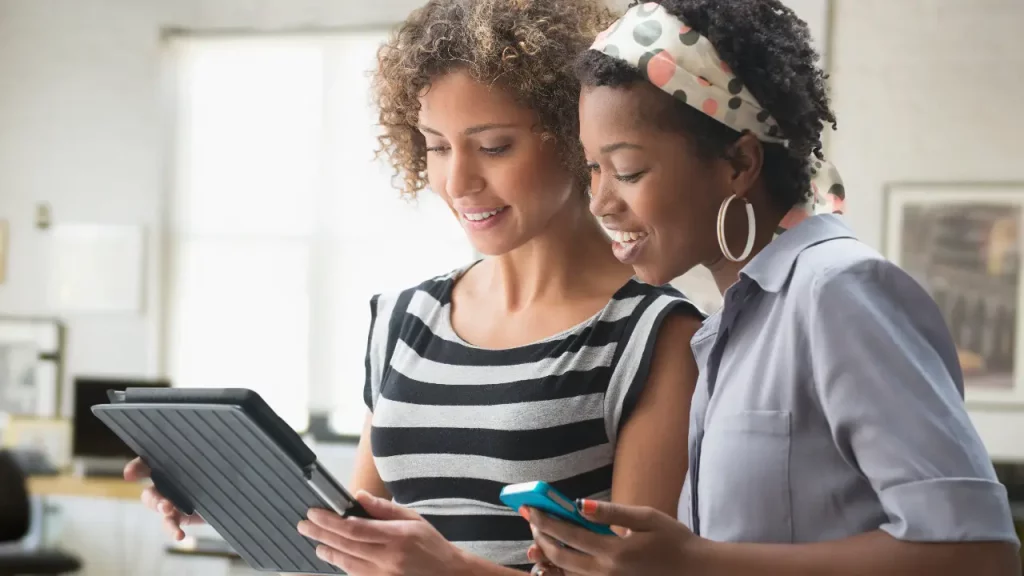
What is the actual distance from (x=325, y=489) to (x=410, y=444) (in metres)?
0.28

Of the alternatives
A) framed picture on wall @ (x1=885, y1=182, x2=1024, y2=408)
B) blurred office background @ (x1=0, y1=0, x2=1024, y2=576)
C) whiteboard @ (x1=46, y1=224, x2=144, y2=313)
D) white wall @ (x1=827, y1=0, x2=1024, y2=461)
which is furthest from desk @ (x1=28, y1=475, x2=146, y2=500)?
framed picture on wall @ (x1=885, y1=182, x2=1024, y2=408)

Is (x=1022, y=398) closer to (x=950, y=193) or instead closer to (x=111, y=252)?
(x=950, y=193)

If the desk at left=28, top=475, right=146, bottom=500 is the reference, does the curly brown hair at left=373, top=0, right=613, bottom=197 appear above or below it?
above

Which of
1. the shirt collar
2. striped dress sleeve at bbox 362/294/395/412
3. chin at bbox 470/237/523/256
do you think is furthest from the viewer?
striped dress sleeve at bbox 362/294/395/412

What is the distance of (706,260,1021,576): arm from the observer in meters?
0.78

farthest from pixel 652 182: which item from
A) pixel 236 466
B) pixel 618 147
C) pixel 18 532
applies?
pixel 18 532

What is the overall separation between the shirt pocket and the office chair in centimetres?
402

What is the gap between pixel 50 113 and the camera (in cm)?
550

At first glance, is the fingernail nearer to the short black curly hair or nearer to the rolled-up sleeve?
the rolled-up sleeve

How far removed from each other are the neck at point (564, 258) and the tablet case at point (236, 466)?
0.40m

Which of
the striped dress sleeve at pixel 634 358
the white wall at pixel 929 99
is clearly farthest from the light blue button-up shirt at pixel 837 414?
the white wall at pixel 929 99

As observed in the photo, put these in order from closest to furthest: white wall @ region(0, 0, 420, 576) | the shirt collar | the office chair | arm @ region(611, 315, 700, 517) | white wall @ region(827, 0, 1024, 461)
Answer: the shirt collar, arm @ region(611, 315, 700, 517), the office chair, white wall @ region(827, 0, 1024, 461), white wall @ region(0, 0, 420, 576)

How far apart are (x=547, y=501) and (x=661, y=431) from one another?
378 mm

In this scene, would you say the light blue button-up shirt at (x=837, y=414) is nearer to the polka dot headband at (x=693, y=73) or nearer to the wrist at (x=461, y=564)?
the polka dot headband at (x=693, y=73)
